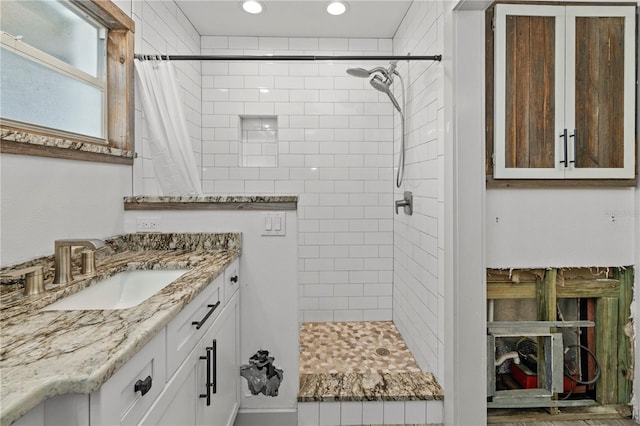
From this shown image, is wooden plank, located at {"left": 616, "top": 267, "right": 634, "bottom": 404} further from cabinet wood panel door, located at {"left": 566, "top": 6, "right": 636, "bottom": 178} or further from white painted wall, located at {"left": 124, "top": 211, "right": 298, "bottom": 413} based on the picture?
white painted wall, located at {"left": 124, "top": 211, "right": 298, "bottom": 413}

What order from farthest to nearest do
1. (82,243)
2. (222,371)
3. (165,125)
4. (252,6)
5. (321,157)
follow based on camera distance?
(321,157) < (252,6) < (165,125) < (222,371) < (82,243)

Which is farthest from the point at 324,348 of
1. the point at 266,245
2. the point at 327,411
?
the point at 266,245

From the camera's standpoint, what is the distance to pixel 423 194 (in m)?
2.34

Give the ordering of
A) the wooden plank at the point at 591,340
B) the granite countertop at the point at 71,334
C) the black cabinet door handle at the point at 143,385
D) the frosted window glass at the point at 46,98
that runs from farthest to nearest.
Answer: the wooden plank at the point at 591,340, the frosted window glass at the point at 46,98, the black cabinet door handle at the point at 143,385, the granite countertop at the point at 71,334

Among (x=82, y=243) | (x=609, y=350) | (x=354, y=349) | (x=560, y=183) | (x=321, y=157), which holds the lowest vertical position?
(x=354, y=349)

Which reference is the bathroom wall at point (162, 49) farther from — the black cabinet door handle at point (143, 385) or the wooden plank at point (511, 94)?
the wooden plank at point (511, 94)

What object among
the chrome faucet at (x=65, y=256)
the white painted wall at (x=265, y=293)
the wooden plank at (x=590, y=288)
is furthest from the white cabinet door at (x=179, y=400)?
the wooden plank at (x=590, y=288)

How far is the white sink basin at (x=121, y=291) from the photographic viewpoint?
1281mm

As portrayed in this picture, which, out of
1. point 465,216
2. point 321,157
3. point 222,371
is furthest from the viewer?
point 321,157

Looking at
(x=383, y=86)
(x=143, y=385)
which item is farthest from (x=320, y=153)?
(x=143, y=385)

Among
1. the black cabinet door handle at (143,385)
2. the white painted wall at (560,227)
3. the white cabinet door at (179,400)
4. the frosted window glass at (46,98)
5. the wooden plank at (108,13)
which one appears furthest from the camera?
the white painted wall at (560,227)

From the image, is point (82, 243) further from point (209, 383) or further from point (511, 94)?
point (511, 94)

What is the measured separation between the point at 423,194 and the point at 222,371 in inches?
60.4

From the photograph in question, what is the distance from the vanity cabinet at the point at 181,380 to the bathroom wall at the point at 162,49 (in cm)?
89
